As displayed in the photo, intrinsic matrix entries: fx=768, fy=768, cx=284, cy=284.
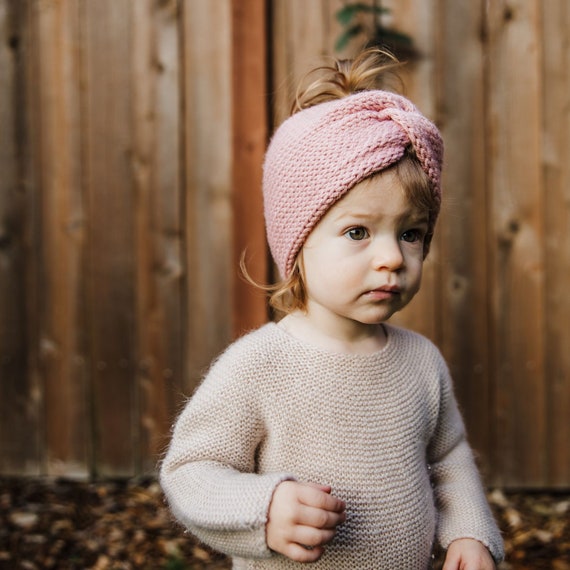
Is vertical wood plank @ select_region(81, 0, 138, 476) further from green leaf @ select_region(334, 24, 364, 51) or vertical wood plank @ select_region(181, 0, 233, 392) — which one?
green leaf @ select_region(334, 24, 364, 51)

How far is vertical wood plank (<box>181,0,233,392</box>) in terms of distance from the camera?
3305 mm

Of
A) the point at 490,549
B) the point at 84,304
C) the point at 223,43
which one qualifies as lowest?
the point at 490,549

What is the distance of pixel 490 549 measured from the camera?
1579mm

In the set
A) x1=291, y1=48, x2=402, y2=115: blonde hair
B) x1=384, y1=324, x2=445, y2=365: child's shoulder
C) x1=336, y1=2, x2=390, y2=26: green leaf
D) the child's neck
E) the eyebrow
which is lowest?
x1=384, y1=324, x2=445, y2=365: child's shoulder

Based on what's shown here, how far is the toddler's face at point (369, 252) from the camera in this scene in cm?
144

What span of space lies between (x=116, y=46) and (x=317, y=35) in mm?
876

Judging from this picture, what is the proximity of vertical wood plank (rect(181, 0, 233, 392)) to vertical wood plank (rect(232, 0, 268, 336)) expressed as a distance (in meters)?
0.25

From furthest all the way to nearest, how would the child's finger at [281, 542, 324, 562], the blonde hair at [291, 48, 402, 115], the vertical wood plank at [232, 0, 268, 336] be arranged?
the vertical wood plank at [232, 0, 268, 336] → the blonde hair at [291, 48, 402, 115] → the child's finger at [281, 542, 324, 562]

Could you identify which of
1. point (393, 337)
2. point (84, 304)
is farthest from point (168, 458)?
point (84, 304)

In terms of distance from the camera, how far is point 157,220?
336 centimetres

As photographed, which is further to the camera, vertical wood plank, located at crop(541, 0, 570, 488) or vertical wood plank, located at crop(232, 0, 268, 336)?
vertical wood plank, located at crop(541, 0, 570, 488)

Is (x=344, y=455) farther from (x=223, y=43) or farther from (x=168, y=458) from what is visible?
(x=223, y=43)

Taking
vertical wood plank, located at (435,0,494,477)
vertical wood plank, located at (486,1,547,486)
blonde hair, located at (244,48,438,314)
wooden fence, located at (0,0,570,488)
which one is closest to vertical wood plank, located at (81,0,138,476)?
wooden fence, located at (0,0,570,488)

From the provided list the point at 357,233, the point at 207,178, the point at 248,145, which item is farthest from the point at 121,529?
the point at 357,233
